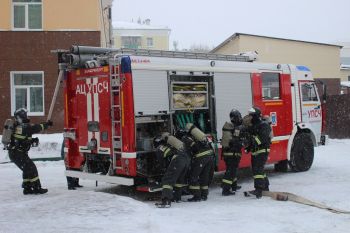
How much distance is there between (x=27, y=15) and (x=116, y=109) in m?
12.8

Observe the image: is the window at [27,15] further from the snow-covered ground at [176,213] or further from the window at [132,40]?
the window at [132,40]

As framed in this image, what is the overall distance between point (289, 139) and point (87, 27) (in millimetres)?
10966

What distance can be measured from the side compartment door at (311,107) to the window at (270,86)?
3.21 ft

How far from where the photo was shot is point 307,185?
34.8ft

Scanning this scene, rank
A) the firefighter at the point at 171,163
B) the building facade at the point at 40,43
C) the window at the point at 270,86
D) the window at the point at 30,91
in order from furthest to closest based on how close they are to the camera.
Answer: the window at the point at 30,91
the building facade at the point at 40,43
the window at the point at 270,86
the firefighter at the point at 171,163

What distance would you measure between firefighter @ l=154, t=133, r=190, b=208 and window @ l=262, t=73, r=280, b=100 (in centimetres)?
349

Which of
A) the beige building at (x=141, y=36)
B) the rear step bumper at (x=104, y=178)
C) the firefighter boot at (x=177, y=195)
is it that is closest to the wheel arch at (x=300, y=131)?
the firefighter boot at (x=177, y=195)

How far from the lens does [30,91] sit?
66.3 feet

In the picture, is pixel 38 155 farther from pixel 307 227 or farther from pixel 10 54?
pixel 307 227

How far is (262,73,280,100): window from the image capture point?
454 inches

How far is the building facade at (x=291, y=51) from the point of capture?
110 feet

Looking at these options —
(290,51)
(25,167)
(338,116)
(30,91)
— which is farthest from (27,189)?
(290,51)

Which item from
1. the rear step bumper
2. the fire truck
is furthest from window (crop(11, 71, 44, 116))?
the rear step bumper

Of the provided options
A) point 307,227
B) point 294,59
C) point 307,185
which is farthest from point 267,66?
point 294,59
